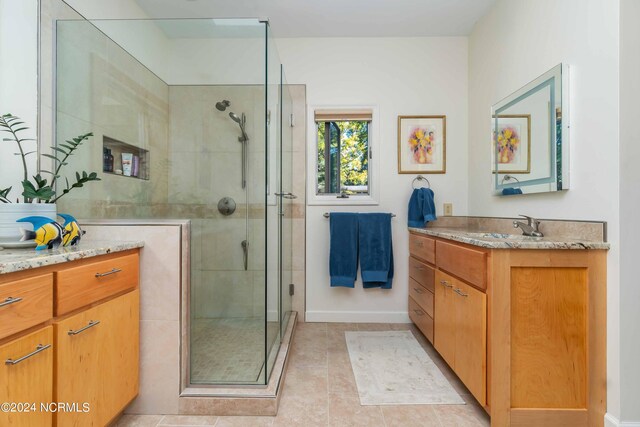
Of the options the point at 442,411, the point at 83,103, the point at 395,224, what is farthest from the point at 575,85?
the point at 83,103

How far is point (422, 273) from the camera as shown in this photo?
2193 millimetres

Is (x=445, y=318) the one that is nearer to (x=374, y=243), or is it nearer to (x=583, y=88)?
(x=374, y=243)

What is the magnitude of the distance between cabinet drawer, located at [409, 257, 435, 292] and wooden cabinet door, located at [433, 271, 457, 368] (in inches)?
3.8

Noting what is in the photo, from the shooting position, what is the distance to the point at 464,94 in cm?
260

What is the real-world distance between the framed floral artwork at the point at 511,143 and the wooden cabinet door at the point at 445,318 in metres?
0.82

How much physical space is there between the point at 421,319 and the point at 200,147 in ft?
6.07

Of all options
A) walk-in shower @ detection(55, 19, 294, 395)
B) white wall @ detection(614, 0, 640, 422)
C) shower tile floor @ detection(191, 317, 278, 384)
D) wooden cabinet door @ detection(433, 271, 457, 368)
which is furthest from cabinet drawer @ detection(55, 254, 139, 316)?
white wall @ detection(614, 0, 640, 422)

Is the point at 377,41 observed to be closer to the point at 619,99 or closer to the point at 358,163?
the point at 358,163

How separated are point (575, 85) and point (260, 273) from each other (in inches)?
70.0

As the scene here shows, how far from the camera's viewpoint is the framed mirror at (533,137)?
152 cm

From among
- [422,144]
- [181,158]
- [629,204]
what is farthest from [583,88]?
[181,158]

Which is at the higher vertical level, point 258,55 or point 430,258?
point 258,55

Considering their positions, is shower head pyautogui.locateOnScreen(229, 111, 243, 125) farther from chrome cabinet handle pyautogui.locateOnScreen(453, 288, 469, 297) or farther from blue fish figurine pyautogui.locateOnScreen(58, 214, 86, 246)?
chrome cabinet handle pyautogui.locateOnScreen(453, 288, 469, 297)

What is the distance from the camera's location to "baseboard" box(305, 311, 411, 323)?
2609mm
